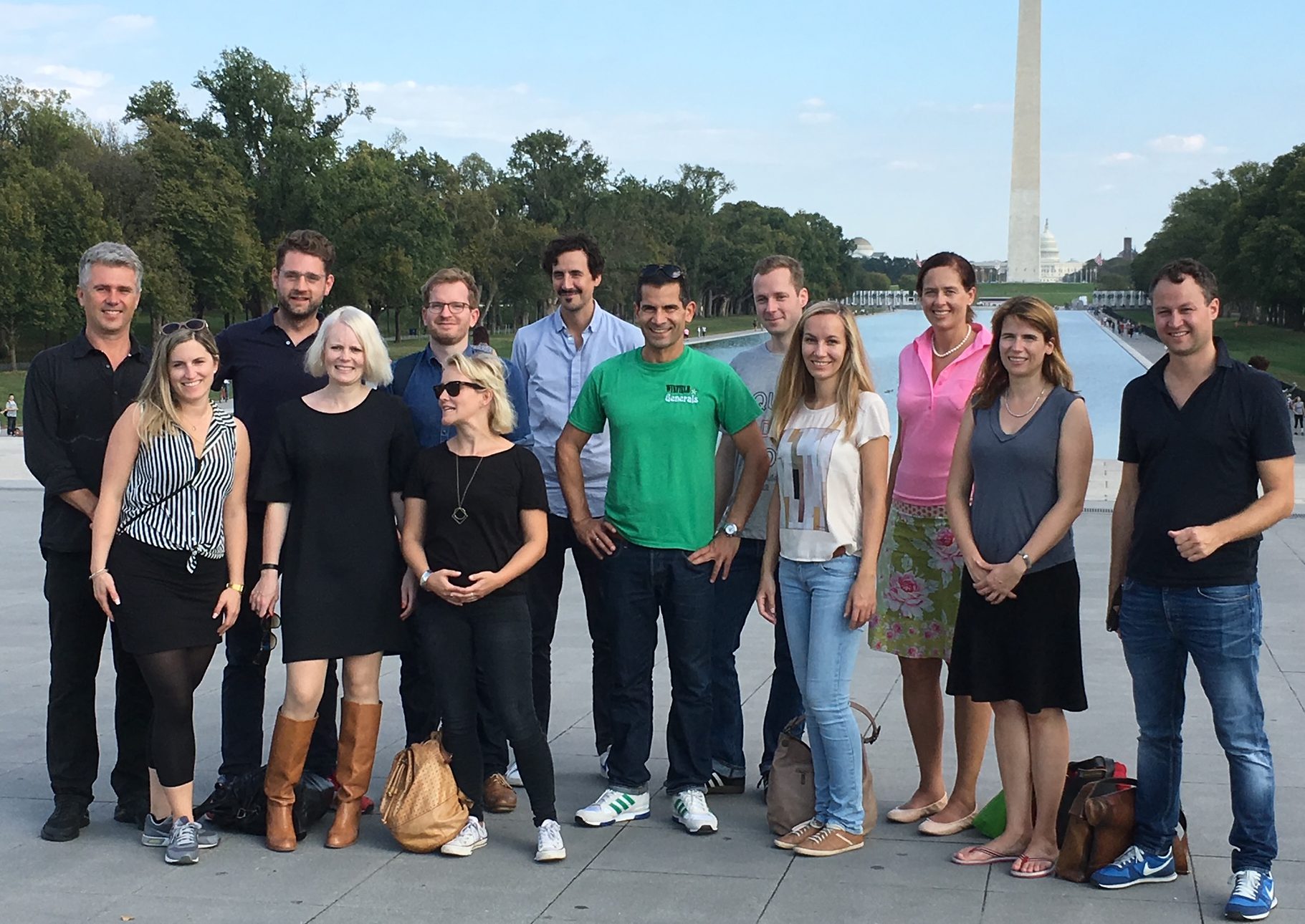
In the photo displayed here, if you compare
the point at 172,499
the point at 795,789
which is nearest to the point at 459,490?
the point at 172,499

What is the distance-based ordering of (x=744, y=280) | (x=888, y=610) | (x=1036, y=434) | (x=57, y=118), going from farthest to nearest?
(x=744, y=280), (x=57, y=118), (x=888, y=610), (x=1036, y=434)

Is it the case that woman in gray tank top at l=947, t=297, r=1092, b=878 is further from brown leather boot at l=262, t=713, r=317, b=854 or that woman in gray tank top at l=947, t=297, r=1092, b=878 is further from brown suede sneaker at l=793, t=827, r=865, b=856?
brown leather boot at l=262, t=713, r=317, b=854

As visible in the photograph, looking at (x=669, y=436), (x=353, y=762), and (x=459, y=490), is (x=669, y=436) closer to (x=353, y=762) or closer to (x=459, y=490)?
(x=459, y=490)

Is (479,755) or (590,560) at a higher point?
(590,560)

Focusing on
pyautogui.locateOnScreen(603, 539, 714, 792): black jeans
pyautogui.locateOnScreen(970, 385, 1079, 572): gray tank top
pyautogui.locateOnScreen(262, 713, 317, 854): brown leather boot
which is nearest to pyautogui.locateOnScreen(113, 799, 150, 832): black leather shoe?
pyautogui.locateOnScreen(262, 713, 317, 854): brown leather boot

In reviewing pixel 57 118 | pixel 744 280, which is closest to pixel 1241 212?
pixel 744 280

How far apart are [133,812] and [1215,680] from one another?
3.79 m

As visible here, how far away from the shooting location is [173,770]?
493cm

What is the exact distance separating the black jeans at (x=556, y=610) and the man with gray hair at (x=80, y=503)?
1478 mm

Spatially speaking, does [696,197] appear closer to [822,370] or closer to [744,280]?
[744,280]

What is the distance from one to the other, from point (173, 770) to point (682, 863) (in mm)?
1762

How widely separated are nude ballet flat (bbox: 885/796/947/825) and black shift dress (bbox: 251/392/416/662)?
1956 mm

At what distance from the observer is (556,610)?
575 cm

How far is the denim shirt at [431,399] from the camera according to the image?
17.7 feet
